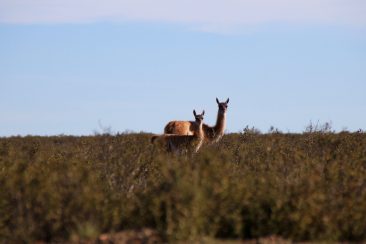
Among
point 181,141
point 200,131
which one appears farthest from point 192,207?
point 200,131

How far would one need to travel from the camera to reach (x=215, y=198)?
35.6ft

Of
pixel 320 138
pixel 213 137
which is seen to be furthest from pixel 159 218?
pixel 320 138

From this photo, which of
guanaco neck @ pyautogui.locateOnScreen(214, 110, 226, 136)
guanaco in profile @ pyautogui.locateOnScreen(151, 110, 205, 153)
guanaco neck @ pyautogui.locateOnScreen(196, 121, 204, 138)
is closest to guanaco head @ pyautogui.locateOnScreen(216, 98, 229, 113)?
guanaco neck @ pyautogui.locateOnScreen(214, 110, 226, 136)

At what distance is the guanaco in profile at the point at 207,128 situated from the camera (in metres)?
23.3

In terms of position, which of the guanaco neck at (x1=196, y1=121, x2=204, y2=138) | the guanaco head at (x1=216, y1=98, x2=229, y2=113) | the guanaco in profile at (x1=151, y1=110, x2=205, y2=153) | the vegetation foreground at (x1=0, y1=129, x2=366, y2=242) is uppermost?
the guanaco head at (x1=216, y1=98, x2=229, y2=113)

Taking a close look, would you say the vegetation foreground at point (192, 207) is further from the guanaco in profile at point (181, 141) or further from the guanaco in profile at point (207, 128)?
the guanaco in profile at point (207, 128)

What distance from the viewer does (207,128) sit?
2361 centimetres

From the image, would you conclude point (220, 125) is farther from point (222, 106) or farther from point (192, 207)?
point (192, 207)

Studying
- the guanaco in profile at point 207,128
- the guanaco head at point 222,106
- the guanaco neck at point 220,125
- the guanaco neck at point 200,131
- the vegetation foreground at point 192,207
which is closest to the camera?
the vegetation foreground at point 192,207

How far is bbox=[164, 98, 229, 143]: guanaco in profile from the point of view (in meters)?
23.3

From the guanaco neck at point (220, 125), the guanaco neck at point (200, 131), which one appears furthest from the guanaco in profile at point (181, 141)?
the guanaco neck at point (220, 125)

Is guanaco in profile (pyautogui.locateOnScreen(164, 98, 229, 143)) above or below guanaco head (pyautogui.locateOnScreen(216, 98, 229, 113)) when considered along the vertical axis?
below

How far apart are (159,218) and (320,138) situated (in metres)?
14.9

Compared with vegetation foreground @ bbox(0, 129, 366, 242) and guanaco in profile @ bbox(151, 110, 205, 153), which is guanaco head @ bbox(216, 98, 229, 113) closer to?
Result: guanaco in profile @ bbox(151, 110, 205, 153)
